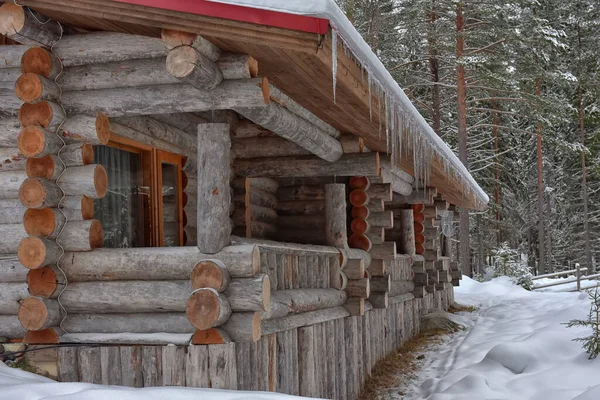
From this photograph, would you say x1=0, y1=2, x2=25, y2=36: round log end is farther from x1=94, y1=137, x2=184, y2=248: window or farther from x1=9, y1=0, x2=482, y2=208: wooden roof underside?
x1=94, y1=137, x2=184, y2=248: window

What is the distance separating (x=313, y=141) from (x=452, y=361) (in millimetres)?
5036

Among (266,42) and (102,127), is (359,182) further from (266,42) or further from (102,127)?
(266,42)

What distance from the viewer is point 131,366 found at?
5273mm

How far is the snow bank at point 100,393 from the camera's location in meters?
4.36

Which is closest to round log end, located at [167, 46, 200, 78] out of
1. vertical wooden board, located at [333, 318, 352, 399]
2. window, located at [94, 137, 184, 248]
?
window, located at [94, 137, 184, 248]

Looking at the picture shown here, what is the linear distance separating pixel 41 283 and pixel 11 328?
559mm

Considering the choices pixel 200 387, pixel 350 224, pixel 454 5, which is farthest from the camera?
pixel 454 5

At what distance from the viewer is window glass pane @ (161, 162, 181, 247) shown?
7.21 meters

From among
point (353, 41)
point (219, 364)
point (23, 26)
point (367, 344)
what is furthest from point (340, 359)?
point (23, 26)

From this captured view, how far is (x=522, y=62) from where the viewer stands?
19.7 meters

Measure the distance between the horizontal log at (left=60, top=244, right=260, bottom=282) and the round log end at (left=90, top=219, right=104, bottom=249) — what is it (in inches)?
4.1

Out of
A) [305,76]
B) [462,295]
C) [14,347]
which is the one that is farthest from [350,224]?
[462,295]

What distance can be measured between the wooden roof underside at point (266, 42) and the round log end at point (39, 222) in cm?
161

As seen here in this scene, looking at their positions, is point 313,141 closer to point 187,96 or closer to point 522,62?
point 187,96
